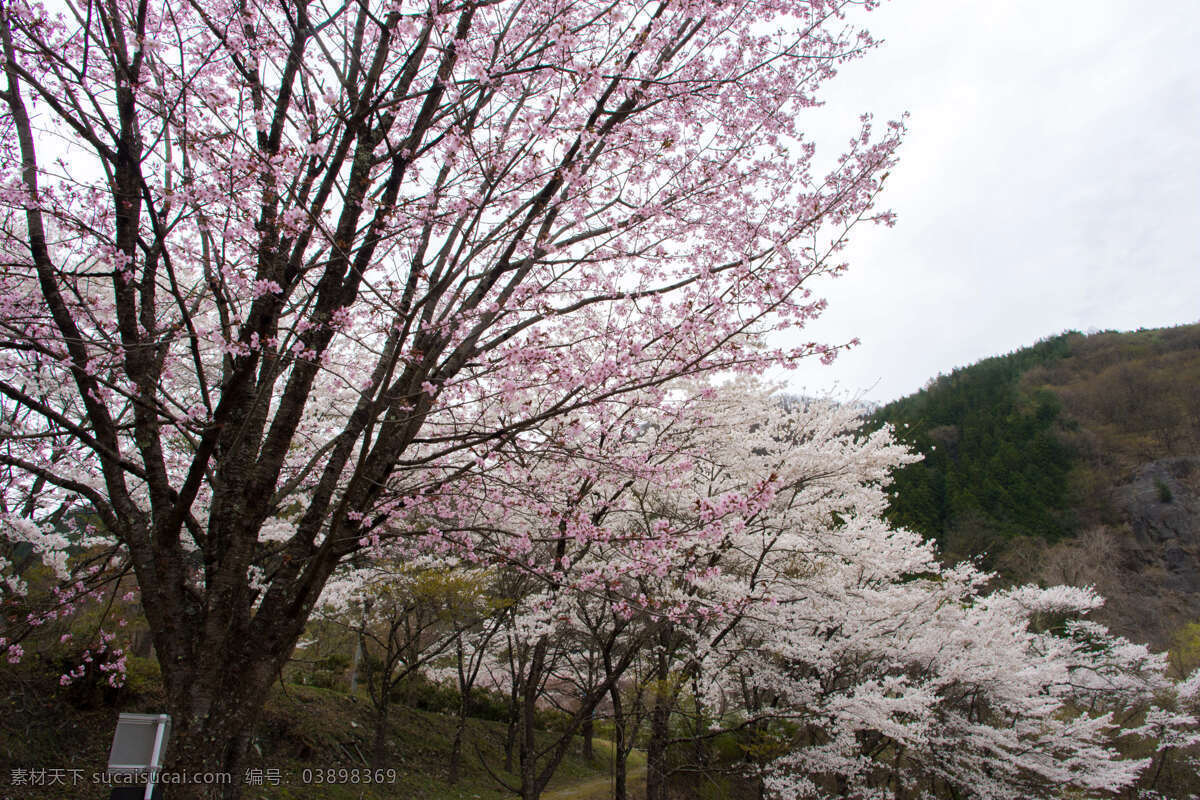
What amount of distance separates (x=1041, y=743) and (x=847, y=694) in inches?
269

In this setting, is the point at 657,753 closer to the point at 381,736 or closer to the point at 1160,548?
the point at 381,736

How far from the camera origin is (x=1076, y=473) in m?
41.4

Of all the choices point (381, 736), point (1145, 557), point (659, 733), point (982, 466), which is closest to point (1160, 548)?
point (1145, 557)

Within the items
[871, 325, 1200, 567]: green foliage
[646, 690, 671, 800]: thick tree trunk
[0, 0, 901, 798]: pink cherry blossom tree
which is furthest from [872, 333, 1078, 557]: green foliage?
[0, 0, 901, 798]: pink cherry blossom tree

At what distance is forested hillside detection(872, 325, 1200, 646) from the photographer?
3022 centimetres

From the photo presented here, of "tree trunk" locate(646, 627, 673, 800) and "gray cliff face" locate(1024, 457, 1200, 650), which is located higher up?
"gray cliff face" locate(1024, 457, 1200, 650)

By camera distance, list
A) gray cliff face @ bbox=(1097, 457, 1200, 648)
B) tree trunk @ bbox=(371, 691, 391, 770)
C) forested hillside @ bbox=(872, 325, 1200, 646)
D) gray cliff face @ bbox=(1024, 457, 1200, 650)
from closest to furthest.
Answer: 1. tree trunk @ bbox=(371, 691, 391, 770)
2. gray cliff face @ bbox=(1024, 457, 1200, 650)
3. gray cliff face @ bbox=(1097, 457, 1200, 648)
4. forested hillside @ bbox=(872, 325, 1200, 646)

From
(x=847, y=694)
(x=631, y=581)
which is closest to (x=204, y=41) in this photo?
(x=631, y=581)

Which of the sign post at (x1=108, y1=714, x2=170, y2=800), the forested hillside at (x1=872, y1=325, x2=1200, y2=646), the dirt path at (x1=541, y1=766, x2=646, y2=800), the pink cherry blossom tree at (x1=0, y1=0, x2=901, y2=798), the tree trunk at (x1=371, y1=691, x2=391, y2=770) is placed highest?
the forested hillside at (x1=872, y1=325, x2=1200, y2=646)

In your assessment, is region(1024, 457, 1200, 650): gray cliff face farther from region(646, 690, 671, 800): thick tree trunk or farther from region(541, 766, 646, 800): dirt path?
region(646, 690, 671, 800): thick tree trunk

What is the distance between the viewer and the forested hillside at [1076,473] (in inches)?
1190

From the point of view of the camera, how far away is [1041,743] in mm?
13617

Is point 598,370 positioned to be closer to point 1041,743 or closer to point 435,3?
point 435,3

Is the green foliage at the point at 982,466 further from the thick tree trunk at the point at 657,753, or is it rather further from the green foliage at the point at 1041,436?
the thick tree trunk at the point at 657,753
